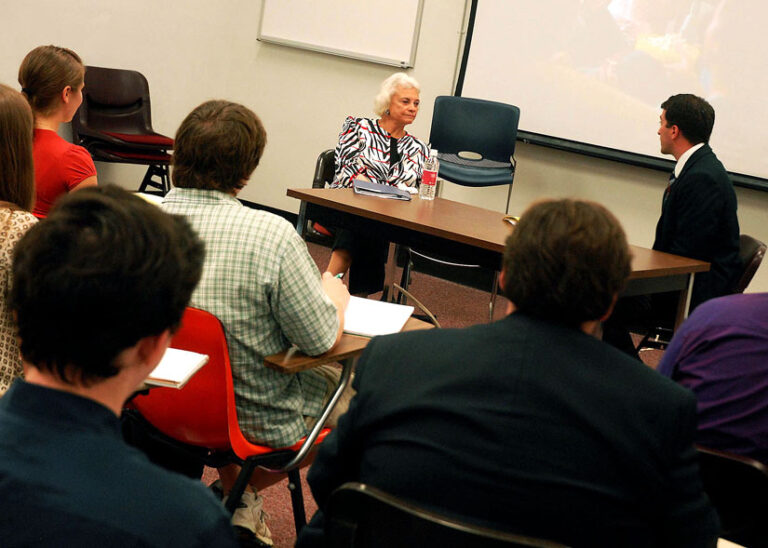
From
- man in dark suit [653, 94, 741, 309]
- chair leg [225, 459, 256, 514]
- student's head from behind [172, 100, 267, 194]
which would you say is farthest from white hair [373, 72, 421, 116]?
chair leg [225, 459, 256, 514]

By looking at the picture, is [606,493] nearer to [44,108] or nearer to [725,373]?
[725,373]

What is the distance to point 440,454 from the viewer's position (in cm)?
116

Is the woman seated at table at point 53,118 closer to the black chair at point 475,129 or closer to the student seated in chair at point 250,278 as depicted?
the student seated in chair at point 250,278

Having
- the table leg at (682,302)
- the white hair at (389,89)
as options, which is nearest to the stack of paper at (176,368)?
the table leg at (682,302)

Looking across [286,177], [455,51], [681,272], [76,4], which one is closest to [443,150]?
[455,51]

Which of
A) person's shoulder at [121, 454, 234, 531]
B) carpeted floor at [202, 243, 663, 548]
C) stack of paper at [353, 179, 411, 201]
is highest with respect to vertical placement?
person's shoulder at [121, 454, 234, 531]

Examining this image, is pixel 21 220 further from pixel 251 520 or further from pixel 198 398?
pixel 251 520

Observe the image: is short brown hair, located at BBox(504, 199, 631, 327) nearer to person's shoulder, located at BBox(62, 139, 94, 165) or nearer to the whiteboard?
person's shoulder, located at BBox(62, 139, 94, 165)

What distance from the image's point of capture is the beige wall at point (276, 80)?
524cm

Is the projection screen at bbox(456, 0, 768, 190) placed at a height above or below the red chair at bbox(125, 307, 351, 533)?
above

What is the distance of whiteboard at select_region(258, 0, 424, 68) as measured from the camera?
19.2ft

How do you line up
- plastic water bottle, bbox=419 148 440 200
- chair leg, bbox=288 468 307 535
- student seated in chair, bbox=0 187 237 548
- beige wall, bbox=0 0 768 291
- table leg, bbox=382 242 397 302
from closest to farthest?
student seated in chair, bbox=0 187 237 548, chair leg, bbox=288 468 307 535, table leg, bbox=382 242 397 302, plastic water bottle, bbox=419 148 440 200, beige wall, bbox=0 0 768 291

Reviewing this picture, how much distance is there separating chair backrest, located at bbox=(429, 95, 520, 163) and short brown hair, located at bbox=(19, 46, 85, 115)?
2.68 meters

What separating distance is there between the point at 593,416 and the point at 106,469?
0.65 meters
